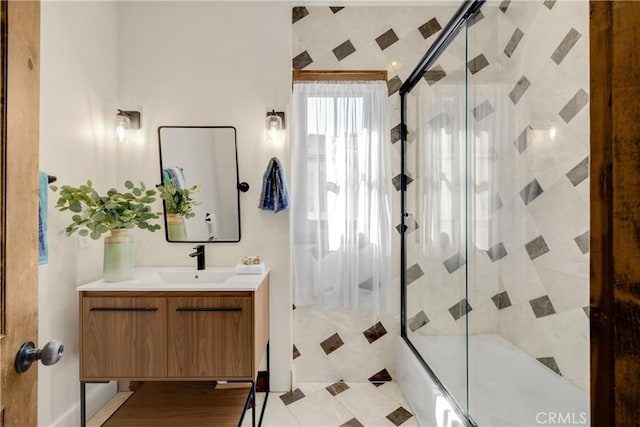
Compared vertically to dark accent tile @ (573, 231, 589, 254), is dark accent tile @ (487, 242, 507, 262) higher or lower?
lower

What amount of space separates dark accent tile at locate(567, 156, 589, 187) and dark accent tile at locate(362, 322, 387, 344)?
5.35ft

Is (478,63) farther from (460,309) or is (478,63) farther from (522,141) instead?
(460,309)

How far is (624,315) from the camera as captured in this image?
0.43 metres

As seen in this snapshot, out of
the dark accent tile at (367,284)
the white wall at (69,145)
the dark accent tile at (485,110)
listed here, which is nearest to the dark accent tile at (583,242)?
the dark accent tile at (485,110)

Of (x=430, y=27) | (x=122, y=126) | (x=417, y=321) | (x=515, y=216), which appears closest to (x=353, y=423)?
(x=417, y=321)

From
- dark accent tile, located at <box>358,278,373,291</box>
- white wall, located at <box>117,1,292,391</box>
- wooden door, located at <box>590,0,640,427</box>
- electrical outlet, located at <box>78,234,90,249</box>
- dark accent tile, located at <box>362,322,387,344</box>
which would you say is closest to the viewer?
wooden door, located at <box>590,0,640,427</box>

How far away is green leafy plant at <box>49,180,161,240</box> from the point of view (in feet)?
5.81

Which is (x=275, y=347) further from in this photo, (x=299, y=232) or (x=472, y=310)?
(x=472, y=310)

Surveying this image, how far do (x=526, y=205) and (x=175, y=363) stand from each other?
6.05ft

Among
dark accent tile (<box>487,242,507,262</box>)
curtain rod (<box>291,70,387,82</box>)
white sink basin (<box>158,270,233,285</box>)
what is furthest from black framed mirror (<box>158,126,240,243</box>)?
dark accent tile (<box>487,242,507,262</box>)

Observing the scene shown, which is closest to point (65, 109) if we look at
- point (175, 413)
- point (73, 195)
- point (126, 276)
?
point (73, 195)

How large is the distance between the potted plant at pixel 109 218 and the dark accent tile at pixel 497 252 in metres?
1.75

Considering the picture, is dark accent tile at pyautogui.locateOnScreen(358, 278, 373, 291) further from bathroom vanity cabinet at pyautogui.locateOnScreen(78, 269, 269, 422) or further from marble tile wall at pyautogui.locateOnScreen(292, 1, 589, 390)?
bathroom vanity cabinet at pyautogui.locateOnScreen(78, 269, 269, 422)

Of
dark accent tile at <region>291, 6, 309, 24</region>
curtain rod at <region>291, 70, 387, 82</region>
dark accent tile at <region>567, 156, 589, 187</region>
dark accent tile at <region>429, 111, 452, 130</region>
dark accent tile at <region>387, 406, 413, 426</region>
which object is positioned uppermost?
dark accent tile at <region>291, 6, 309, 24</region>
